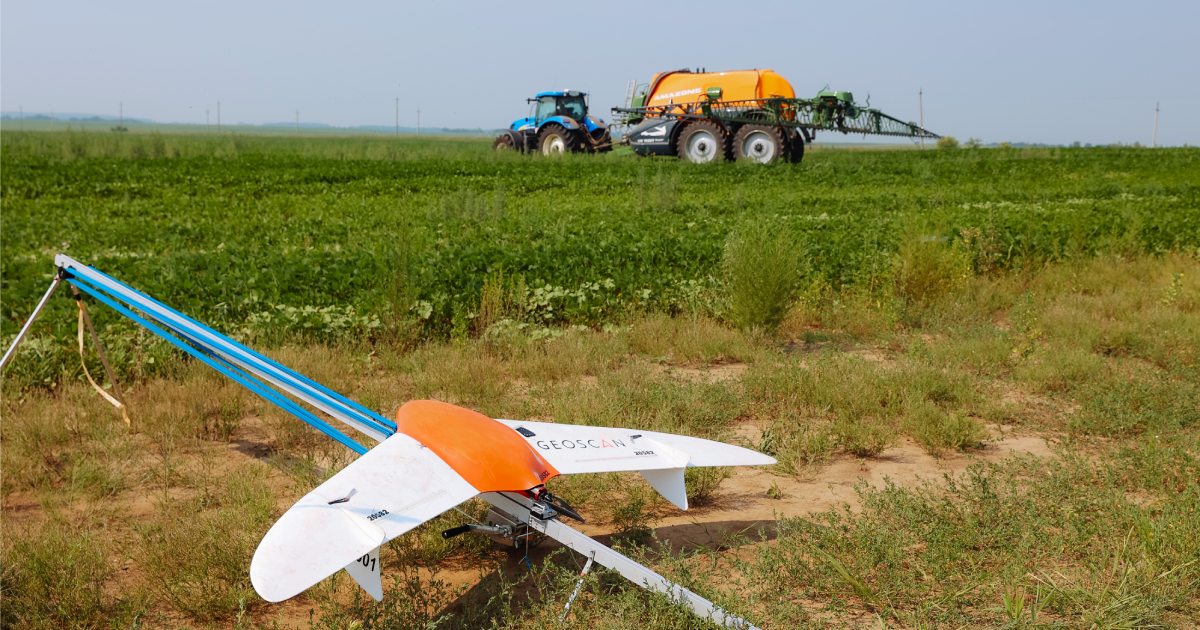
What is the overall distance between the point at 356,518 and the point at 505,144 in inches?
1007

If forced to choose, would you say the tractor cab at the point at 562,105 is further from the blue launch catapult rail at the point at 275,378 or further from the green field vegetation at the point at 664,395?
the blue launch catapult rail at the point at 275,378

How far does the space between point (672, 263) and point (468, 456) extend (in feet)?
16.5

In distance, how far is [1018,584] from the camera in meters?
2.79

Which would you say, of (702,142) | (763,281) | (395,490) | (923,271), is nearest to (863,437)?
(763,281)

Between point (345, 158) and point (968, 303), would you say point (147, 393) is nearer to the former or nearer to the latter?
point (968, 303)

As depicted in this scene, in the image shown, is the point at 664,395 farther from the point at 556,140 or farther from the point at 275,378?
the point at 556,140

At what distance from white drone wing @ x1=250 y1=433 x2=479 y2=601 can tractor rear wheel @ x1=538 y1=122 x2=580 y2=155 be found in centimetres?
2181

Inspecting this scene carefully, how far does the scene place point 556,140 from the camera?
81.3 feet

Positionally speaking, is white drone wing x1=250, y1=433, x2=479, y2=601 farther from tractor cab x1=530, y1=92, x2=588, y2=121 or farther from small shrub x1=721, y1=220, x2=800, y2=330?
tractor cab x1=530, y1=92, x2=588, y2=121

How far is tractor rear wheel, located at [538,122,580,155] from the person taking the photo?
2427 centimetres

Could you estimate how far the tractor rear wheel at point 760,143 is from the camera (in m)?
20.8

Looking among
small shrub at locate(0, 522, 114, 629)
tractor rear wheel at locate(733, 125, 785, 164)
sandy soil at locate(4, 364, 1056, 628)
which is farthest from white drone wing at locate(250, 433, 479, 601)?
tractor rear wheel at locate(733, 125, 785, 164)

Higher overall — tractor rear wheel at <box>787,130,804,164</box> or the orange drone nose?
tractor rear wheel at <box>787,130,804,164</box>

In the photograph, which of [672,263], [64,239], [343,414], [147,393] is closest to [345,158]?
[64,239]
